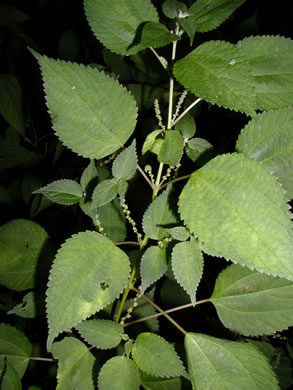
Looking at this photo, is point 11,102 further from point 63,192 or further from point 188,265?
point 188,265

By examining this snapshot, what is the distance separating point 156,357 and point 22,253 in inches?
20.1

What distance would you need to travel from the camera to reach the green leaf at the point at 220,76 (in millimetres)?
654

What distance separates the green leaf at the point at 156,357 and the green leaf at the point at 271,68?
60 cm

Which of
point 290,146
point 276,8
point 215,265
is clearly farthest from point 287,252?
→ point 276,8

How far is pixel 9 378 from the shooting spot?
992mm

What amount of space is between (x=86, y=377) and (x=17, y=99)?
1.21 meters

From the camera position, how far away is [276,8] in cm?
244

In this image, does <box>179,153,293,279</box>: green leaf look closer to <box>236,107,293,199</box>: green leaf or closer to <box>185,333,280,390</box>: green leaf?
<box>236,107,293,199</box>: green leaf

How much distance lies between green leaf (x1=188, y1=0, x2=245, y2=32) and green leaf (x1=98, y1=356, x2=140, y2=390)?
80cm

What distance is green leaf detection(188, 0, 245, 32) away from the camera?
2.37ft

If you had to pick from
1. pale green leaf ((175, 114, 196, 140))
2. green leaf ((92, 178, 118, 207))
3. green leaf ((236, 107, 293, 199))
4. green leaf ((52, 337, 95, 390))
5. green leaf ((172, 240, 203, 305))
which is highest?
green leaf ((236, 107, 293, 199))

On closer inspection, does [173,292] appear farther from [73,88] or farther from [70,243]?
[73,88]

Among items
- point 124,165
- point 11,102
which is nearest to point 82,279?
point 124,165

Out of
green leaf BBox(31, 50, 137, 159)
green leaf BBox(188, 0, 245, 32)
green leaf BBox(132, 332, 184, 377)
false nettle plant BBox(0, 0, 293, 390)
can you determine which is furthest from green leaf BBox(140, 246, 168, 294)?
green leaf BBox(188, 0, 245, 32)
